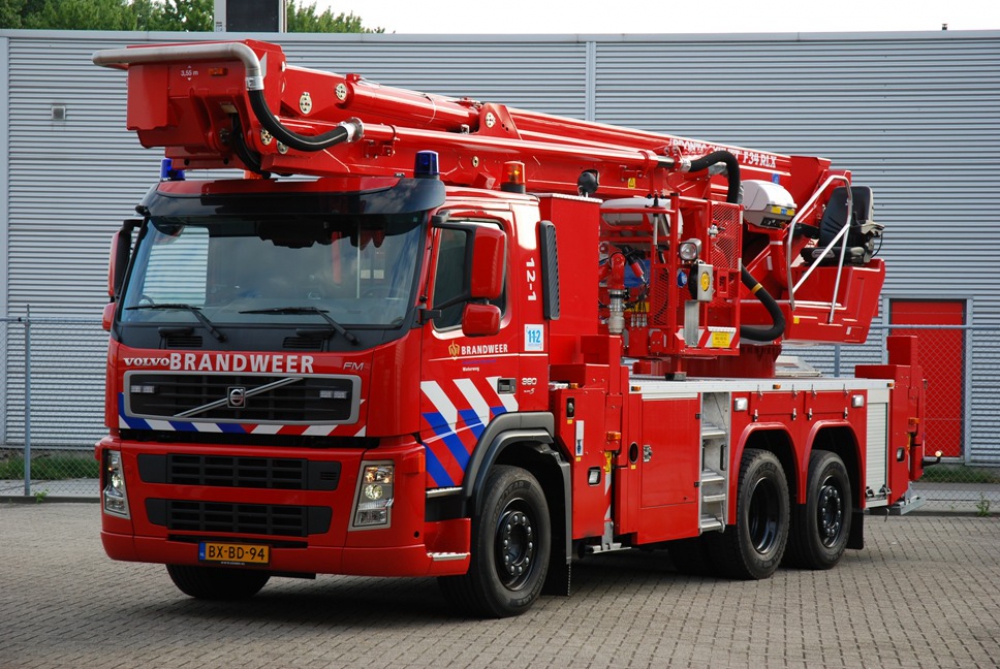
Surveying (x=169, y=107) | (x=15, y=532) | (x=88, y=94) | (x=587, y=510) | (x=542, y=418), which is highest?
(x=88, y=94)

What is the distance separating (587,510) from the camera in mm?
10422

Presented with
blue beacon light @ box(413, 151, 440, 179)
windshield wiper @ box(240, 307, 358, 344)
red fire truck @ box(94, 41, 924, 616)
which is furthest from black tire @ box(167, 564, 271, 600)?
blue beacon light @ box(413, 151, 440, 179)

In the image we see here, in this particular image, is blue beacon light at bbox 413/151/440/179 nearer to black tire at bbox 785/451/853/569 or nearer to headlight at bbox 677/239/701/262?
headlight at bbox 677/239/701/262

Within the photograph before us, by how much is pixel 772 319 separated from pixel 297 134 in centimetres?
597

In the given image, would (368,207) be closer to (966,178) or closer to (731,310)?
(731,310)

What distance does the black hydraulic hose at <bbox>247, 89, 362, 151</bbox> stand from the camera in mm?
8773

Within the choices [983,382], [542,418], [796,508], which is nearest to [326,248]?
[542,418]

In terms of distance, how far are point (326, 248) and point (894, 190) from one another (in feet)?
50.0

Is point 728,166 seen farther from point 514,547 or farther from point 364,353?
point 364,353

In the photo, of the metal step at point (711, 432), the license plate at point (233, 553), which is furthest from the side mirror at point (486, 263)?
the metal step at point (711, 432)

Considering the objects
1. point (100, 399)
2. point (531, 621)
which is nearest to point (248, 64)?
point (531, 621)

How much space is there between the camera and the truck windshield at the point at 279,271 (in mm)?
9117

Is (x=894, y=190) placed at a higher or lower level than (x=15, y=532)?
higher

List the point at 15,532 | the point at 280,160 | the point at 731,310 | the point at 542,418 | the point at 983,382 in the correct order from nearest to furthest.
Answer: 1. the point at 280,160
2. the point at 542,418
3. the point at 731,310
4. the point at 15,532
5. the point at 983,382
